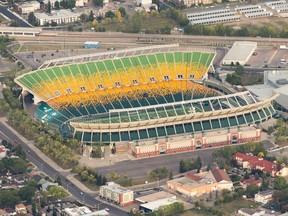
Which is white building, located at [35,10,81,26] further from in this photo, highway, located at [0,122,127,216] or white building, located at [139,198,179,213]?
white building, located at [139,198,179,213]

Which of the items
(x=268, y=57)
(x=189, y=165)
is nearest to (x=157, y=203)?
(x=189, y=165)

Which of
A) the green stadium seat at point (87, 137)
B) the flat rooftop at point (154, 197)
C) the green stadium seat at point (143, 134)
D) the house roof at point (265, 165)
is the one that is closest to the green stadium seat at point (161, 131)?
the green stadium seat at point (143, 134)

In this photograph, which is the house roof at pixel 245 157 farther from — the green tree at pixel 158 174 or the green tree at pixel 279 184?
the green tree at pixel 158 174

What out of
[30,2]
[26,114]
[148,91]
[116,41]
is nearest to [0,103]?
[26,114]

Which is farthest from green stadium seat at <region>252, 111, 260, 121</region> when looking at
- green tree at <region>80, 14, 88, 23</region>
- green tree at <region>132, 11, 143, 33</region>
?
green tree at <region>80, 14, 88, 23</region>

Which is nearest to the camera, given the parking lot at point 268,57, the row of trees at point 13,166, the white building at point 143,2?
the row of trees at point 13,166
